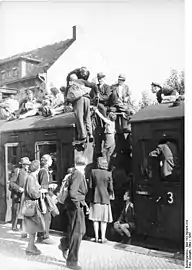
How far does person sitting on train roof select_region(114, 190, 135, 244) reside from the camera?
159 centimetres

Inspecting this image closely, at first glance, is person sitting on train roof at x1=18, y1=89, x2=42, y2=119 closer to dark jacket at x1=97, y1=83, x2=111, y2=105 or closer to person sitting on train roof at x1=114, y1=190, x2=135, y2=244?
dark jacket at x1=97, y1=83, x2=111, y2=105

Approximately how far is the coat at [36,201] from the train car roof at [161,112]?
499 millimetres

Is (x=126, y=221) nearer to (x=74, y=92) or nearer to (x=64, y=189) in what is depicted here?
(x=64, y=189)

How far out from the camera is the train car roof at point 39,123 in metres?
1.62

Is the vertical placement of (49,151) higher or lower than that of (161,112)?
lower

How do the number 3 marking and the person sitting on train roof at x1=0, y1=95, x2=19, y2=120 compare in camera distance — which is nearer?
the number 3 marking

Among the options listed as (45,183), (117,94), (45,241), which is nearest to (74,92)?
(117,94)

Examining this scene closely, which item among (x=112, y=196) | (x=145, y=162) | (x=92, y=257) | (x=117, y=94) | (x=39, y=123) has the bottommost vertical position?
(x=92, y=257)

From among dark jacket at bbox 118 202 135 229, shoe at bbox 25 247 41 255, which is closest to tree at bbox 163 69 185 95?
dark jacket at bbox 118 202 135 229

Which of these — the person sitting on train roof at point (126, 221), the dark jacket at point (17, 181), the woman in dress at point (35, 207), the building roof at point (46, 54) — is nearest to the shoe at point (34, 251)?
the woman in dress at point (35, 207)

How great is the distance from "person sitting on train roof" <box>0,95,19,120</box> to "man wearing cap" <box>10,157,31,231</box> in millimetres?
208

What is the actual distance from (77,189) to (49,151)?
0.20 meters

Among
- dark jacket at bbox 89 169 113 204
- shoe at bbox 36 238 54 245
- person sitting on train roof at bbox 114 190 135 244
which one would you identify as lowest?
shoe at bbox 36 238 54 245

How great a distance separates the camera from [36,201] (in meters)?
1.62
